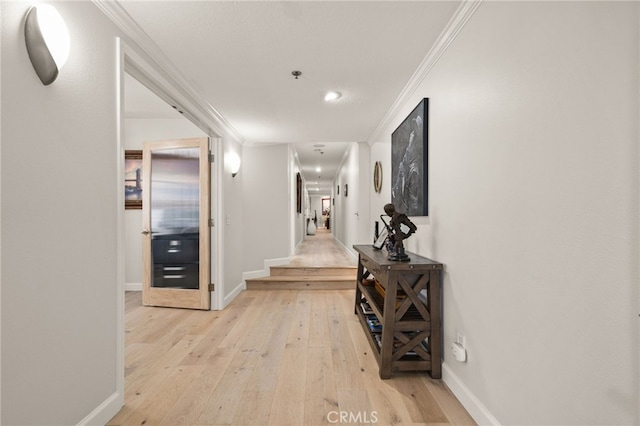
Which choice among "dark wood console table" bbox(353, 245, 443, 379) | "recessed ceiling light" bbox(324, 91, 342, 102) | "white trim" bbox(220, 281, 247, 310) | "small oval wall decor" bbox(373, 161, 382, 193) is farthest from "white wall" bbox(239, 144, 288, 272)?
"dark wood console table" bbox(353, 245, 443, 379)

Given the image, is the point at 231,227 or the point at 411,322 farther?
the point at 231,227

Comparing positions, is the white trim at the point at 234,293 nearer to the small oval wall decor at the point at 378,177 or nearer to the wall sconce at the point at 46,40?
the small oval wall decor at the point at 378,177

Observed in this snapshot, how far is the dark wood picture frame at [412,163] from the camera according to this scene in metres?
2.31

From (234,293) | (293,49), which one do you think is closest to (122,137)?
(293,49)

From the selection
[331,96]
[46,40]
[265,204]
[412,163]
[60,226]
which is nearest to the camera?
[46,40]

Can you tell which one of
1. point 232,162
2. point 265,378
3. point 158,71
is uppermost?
point 158,71

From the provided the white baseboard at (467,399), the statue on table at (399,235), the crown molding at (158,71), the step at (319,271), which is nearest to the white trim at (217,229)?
the crown molding at (158,71)

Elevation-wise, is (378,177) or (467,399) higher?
(378,177)

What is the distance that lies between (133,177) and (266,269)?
2388 millimetres

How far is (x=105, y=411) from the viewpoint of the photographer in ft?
5.40

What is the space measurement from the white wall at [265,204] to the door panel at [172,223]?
1.19 m

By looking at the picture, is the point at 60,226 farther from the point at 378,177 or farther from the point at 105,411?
the point at 378,177

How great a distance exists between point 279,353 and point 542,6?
8.70 ft

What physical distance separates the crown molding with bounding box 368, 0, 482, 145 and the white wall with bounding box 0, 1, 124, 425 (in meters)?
1.96
